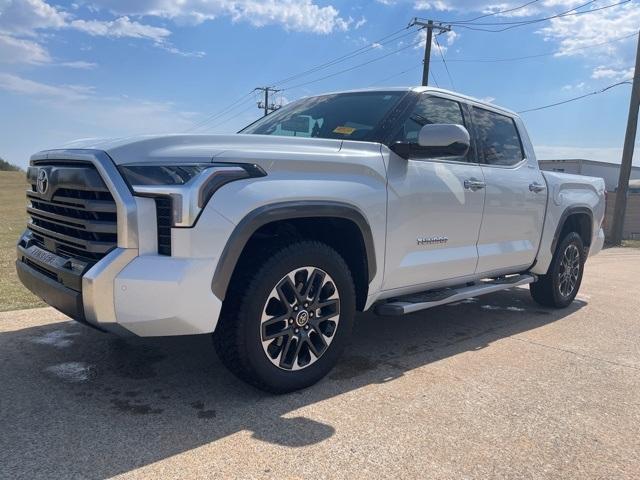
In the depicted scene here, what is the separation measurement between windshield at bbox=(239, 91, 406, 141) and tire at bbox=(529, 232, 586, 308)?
9.59 feet

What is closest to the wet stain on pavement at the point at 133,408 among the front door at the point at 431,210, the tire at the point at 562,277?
the front door at the point at 431,210

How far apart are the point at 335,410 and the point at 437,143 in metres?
1.81

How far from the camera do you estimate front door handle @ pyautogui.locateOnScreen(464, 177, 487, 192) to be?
4.50 m

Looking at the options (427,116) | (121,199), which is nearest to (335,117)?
(427,116)

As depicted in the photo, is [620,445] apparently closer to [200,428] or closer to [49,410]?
[200,428]

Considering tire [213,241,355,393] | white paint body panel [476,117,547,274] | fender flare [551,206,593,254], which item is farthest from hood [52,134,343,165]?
fender flare [551,206,593,254]

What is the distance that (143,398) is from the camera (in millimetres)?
3338

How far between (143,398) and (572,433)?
2.41m

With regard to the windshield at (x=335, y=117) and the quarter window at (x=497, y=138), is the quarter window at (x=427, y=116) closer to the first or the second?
the windshield at (x=335, y=117)

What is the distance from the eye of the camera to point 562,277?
6.27m

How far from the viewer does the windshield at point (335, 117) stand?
13.5 ft

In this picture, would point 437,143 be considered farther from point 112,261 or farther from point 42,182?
point 42,182

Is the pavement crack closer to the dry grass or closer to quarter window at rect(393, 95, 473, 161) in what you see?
quarter window at rect(393, 95, 473, 161)

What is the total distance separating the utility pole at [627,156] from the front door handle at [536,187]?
1414 centimetres
